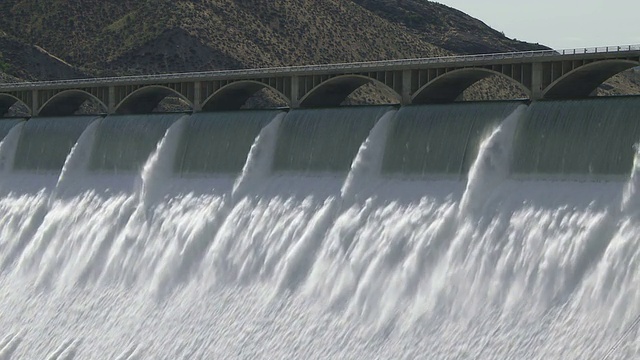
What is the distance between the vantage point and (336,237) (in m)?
52.2

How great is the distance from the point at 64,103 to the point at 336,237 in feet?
99.6

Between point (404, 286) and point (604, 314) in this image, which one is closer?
point (604, 314)

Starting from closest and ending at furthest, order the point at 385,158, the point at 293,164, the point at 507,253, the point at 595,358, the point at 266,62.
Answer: the point at 595,358 < the point at 507,253 < the point at 385,158 < the point at 293,164 < the point at 266,62

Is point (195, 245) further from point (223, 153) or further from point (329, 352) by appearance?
point (329, 352)

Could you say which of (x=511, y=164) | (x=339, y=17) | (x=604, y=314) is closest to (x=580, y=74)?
(x=511, y=164)

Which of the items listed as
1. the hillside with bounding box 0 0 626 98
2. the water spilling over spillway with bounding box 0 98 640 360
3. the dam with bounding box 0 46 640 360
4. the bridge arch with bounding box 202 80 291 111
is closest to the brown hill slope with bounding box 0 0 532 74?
the hillside with bounding box 0 0 626 98

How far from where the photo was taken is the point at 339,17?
139 m

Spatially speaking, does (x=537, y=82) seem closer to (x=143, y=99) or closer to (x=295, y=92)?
(x=295, y=92)

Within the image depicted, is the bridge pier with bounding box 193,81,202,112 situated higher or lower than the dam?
higher

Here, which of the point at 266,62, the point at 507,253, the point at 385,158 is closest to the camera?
the point at 507,253

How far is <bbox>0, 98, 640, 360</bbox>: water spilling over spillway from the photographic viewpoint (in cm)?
4416

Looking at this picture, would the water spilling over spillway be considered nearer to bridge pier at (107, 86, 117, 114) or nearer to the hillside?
bridge pier at (107, 86, 117, 114)

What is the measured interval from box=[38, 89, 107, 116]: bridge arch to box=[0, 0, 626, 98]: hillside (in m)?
37.1

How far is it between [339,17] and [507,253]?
95.1 m
